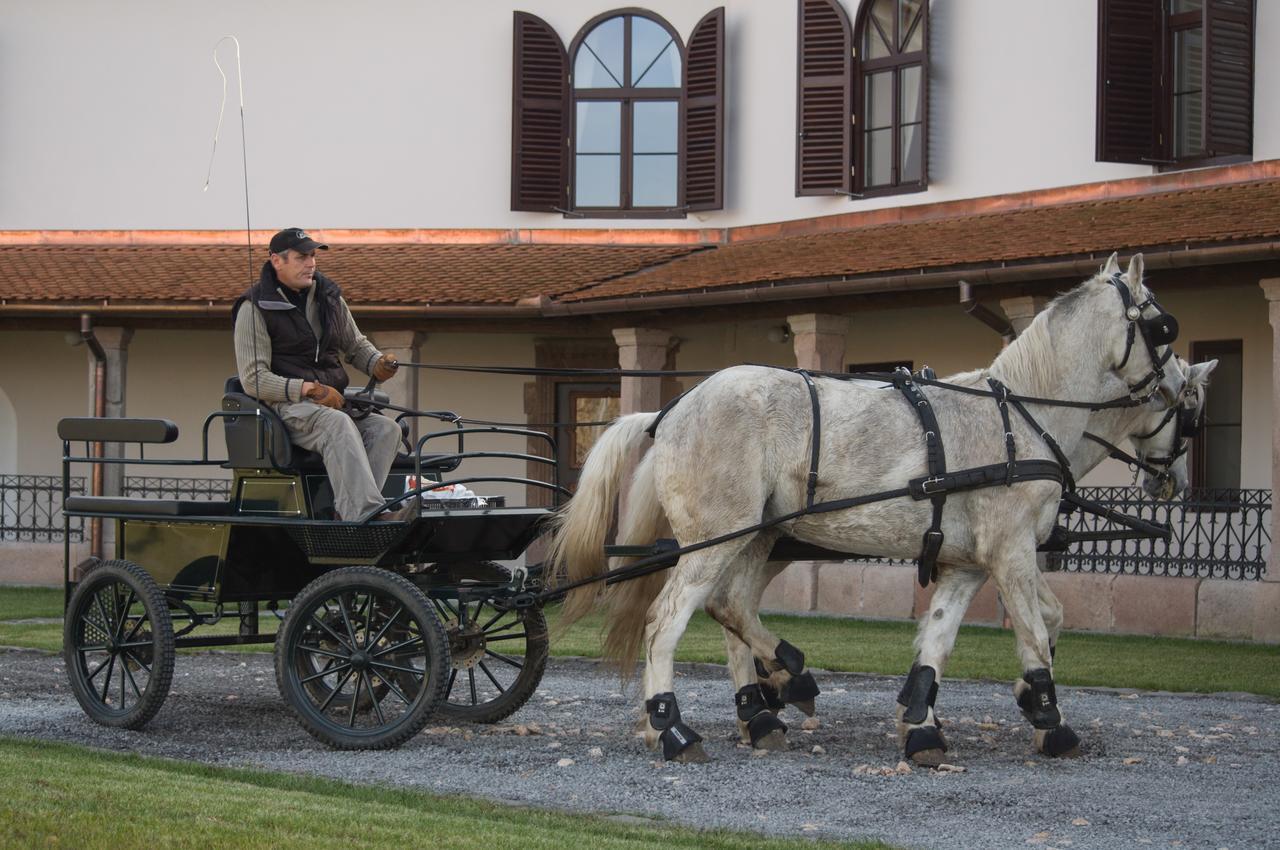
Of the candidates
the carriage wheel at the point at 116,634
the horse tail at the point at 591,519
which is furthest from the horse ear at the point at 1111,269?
the carriage wheel at the point at 116,634

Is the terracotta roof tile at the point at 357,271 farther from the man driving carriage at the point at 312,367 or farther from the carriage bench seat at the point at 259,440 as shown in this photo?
the carriage bench seat at the point at 259,440

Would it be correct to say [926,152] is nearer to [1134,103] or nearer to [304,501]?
[1134,103]

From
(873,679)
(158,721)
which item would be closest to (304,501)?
(158,721)

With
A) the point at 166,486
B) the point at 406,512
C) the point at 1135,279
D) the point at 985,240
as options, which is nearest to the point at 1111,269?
the point at 1135,279

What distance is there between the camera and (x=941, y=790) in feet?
21.4

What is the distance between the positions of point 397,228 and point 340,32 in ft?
8.33

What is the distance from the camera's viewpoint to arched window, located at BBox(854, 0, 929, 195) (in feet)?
59.9

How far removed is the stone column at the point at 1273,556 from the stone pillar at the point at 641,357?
6.31 metres

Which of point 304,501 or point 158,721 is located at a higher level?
point 304,501

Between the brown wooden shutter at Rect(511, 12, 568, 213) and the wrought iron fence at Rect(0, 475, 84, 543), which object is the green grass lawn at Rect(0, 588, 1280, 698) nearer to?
the wrought iron fence at Rect(0, 475, 84, 543)

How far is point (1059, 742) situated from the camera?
7289mm

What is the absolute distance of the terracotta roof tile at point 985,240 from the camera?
13.9 meters

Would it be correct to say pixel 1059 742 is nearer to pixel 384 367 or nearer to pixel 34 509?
pixel 384 367

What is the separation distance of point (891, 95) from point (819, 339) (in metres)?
3.47
